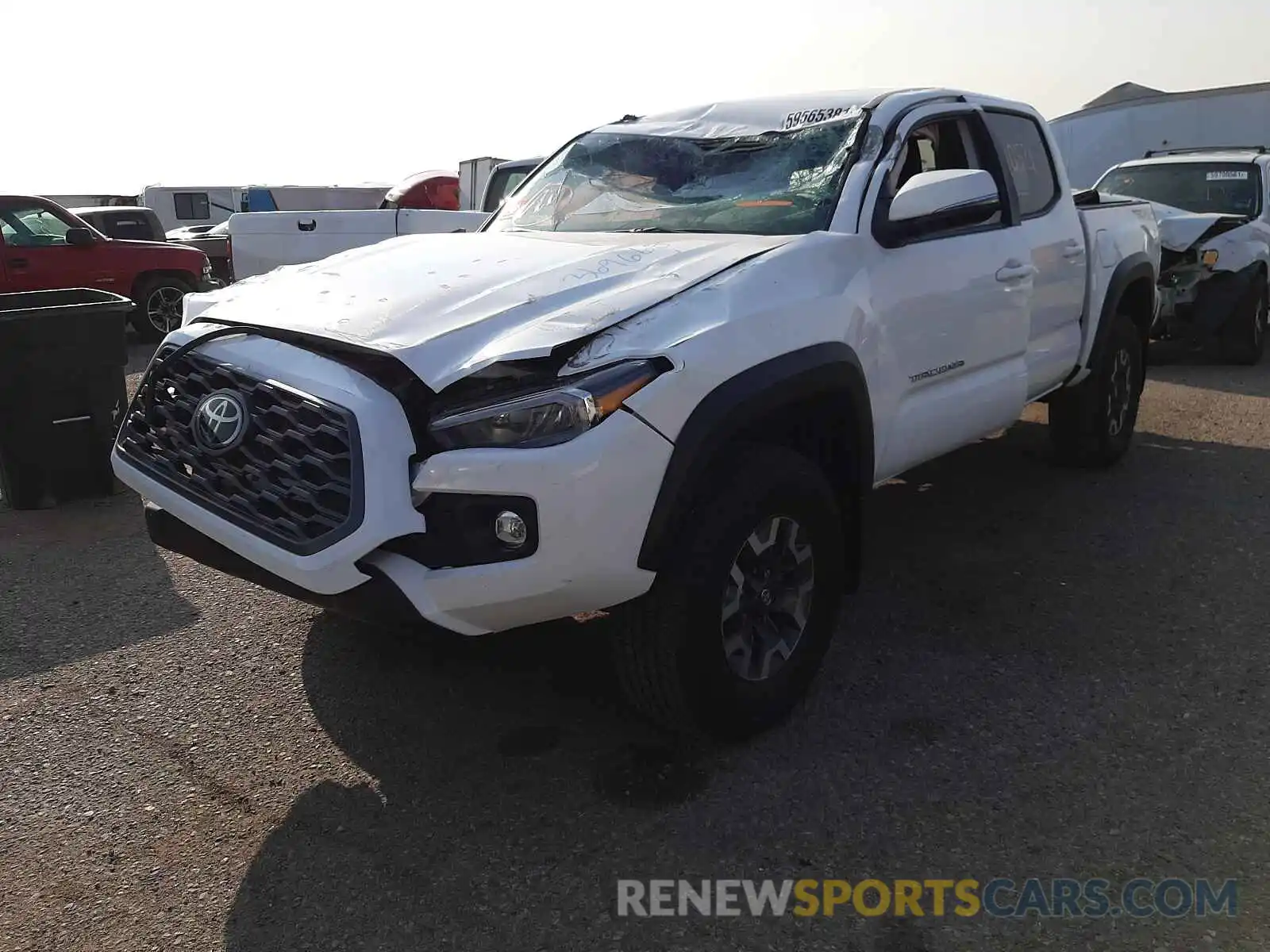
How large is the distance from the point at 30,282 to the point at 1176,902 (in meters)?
11.7

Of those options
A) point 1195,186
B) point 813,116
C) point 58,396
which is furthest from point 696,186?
point 1195,186

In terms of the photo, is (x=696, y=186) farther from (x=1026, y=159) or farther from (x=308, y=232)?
(x=308, y=232)

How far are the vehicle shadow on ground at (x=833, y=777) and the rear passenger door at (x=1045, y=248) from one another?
3.35 ft

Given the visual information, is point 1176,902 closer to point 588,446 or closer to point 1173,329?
point 588,446

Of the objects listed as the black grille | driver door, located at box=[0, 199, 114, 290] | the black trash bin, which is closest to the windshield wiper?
the black grille

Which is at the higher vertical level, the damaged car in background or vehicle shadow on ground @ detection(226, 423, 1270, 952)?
the damaged car in background

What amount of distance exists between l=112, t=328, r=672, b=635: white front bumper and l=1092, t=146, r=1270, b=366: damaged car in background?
25.7ft

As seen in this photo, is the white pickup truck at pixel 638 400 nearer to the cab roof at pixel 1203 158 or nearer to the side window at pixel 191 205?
the cab roof at pixel 1203 158

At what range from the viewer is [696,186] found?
3.88 metres

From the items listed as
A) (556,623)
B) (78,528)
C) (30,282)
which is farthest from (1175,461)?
(30,282)

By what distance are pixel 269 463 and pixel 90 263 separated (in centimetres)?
1025

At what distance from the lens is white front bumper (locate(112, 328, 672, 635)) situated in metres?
2.41

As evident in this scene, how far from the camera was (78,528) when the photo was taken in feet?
16.8

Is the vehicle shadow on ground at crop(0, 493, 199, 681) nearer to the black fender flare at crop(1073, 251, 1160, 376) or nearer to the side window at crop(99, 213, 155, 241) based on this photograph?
the black fender flare at crop(1073, 251, 1160, 376)
